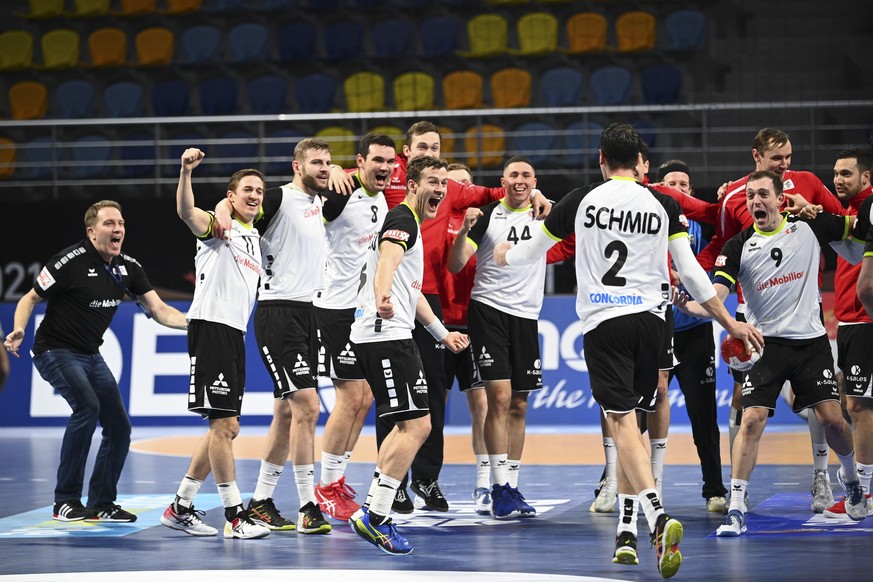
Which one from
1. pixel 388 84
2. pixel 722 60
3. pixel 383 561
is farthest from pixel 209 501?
pixel 722 60

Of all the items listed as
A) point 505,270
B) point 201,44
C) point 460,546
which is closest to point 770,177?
point 505,270

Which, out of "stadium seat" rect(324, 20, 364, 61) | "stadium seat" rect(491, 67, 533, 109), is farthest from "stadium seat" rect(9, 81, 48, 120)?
"stadium seat" rect(491, 67, 533, 109)

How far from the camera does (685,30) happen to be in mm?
19703

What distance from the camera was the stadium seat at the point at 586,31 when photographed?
781 inches

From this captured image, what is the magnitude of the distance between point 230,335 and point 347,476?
3.41 m

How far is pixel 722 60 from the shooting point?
19.6 m

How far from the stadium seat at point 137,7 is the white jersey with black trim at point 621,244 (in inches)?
660

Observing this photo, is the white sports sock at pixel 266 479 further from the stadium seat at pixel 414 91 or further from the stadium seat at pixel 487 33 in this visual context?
the stadium seat at pixel 487 33

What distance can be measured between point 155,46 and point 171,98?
1.37 metres

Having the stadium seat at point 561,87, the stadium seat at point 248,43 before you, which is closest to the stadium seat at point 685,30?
the stadium seat at point 561,87

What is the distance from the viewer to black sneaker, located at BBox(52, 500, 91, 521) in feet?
27.3

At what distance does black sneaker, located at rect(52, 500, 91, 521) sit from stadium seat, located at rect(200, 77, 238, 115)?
41.3 ft

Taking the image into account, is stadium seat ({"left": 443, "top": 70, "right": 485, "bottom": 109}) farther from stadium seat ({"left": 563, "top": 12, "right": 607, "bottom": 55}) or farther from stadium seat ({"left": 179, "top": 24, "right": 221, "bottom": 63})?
stadium seat ({"left": 179, "top": 24, "right": 221, "bottom": 63})

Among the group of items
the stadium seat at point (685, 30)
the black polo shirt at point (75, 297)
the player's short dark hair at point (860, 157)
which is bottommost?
the black polo shirt at point (75, 297)
